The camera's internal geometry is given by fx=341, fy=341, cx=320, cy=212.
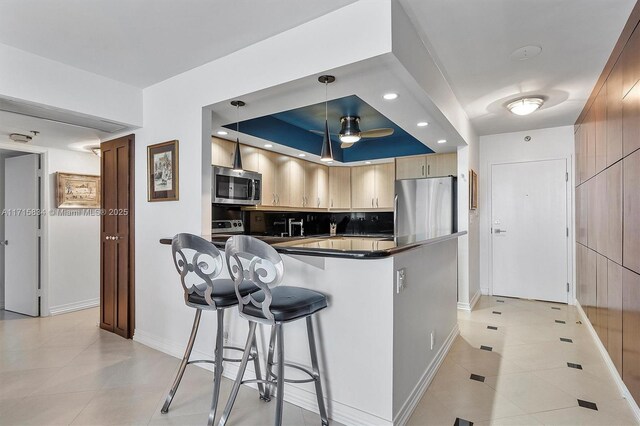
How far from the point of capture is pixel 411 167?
5.10 m

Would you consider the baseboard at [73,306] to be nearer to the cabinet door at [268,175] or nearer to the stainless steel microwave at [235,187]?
the stainless steel microwave at [235,187]

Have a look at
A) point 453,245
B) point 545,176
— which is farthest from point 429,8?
point 545,176

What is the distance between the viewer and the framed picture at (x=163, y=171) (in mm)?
2906

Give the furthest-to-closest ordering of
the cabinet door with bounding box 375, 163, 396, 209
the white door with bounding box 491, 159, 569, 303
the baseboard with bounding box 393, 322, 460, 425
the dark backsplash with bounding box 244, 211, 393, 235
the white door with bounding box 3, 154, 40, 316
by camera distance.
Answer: the cabinet door with bounding box 375, 163, 396, 209
the dark backsplash with bounding box 244, 211, 393, 235
the white door with bounding box 491, 159, 569, 303
the white door with bounding box 3, 154, 40, 316
the baseboard with bounding box 393, 322, 460, 425

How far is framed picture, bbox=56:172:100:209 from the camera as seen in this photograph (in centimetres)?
432

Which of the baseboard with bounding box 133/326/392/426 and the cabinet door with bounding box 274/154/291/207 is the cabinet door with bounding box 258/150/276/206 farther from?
the baseboard with bounding box 133/326/392/426

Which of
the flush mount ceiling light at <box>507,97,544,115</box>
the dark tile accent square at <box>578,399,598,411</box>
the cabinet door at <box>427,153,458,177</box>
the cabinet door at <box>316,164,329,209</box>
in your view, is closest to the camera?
the dark tile accent square at <box>578,399,598,411</box>

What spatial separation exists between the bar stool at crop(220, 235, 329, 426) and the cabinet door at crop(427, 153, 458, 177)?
3.54 metres

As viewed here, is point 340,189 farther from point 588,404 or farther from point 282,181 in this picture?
point 588,404

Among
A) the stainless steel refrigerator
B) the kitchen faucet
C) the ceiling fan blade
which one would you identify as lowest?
the kitchen faucet

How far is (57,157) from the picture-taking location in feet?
14.3

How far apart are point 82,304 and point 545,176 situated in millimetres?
6515

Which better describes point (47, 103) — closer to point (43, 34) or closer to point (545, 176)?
point (43, 34)

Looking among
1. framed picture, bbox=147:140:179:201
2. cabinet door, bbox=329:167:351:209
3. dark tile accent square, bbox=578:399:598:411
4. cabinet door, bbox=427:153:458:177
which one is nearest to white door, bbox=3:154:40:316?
framed picture, bbox=147:140:179:201
